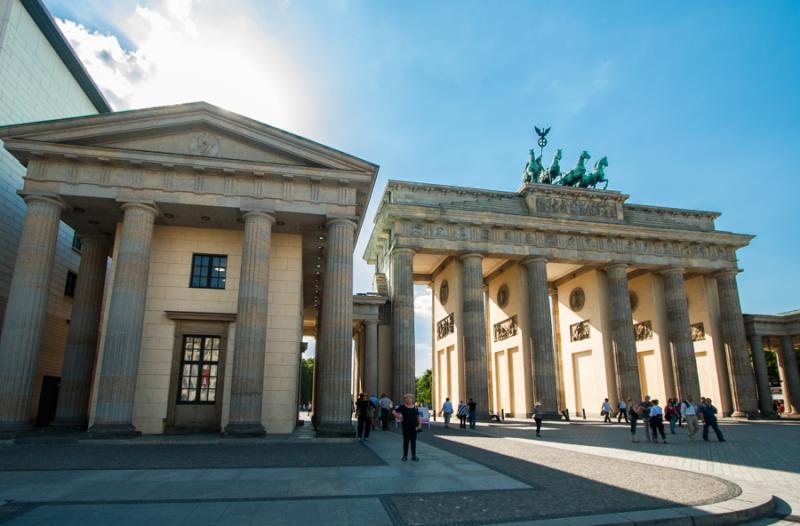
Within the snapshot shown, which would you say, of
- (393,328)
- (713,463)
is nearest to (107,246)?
(393,328)

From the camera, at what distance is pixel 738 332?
39656 mm

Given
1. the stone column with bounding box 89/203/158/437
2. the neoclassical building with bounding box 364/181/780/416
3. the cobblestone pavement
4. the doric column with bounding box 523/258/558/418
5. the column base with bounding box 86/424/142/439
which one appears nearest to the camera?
the cobblestone pavement

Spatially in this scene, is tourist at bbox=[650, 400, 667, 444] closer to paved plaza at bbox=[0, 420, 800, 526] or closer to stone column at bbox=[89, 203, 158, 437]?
paved plaza at bbox=[0, 420, 800, 526]

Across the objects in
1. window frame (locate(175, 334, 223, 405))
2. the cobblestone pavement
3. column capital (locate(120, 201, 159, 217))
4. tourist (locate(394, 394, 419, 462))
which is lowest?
the cobblestone pavement

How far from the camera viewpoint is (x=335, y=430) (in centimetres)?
1928

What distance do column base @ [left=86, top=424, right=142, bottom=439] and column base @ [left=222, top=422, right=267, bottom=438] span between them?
3.47 m

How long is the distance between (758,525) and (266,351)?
18.1 m

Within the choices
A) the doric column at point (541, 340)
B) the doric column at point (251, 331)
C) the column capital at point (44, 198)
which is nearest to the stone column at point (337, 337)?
the doric column at point (251, 331)

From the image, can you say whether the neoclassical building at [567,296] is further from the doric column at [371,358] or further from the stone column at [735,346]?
the doric column at [371,358]

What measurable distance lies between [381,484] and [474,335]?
997 inches

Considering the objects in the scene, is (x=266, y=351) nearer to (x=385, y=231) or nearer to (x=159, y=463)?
(x=159, y=463)

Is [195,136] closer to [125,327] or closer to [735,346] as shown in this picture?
[125,327]

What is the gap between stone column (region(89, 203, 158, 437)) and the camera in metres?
18.2

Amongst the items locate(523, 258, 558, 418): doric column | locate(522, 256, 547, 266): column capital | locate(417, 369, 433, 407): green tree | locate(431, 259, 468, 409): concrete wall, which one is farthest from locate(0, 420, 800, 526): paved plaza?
locate(417, 369, 433, 407): green tree
